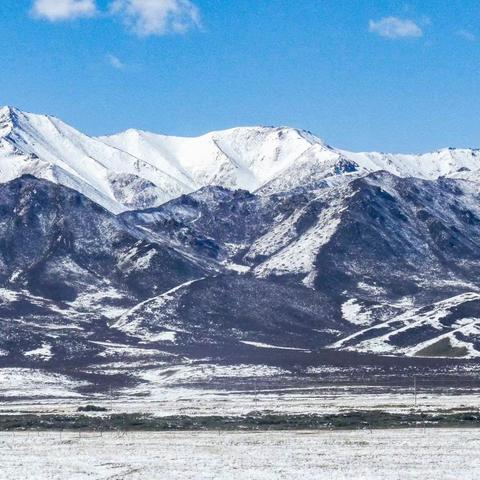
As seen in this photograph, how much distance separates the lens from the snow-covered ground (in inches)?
2598

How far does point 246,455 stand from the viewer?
74.3 metres

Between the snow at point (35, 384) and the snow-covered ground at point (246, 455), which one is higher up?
the snow at point (35, 384)

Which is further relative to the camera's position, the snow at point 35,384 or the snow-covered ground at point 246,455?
the snow at point 35,384

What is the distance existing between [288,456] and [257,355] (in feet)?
414

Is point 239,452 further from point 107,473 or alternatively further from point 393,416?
point 393,416

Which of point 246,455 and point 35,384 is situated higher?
point 35,384

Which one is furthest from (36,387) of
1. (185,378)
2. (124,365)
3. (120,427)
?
(120,427)

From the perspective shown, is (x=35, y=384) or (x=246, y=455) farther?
Result: (x=35, y=384)

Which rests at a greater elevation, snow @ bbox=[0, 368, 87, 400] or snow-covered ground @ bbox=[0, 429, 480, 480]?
snow @ bbox=[0, 368, 87, 400]

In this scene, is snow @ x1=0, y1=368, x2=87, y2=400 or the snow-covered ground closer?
the snow-covered ground

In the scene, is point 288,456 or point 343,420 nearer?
point 288,456

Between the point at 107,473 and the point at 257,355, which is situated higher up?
the point at 257,355

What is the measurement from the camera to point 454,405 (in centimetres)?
11381

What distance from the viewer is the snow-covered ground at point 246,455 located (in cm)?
6600
